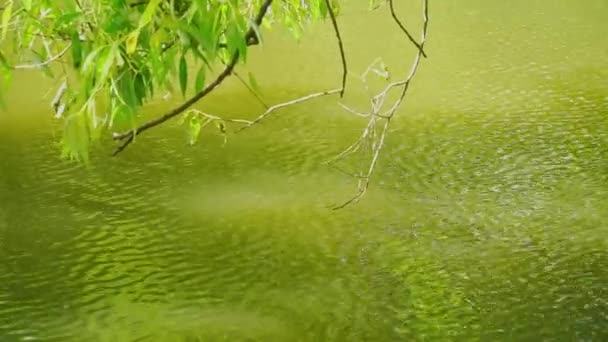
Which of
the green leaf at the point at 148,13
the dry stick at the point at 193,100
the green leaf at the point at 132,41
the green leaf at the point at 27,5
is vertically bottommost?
the dry stick at the point at 193,100

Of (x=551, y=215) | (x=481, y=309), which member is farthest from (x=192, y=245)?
(x=551, y=215)

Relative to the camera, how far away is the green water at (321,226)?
405cm

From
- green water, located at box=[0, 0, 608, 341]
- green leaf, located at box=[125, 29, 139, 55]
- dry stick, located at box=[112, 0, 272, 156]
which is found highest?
green leaf, located at box=[125, 29, 139, 55]

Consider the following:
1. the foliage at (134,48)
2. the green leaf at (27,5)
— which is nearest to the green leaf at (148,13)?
the foliage at (134,48)

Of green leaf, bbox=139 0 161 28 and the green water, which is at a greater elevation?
green leaf, bbox=139 0 161 28

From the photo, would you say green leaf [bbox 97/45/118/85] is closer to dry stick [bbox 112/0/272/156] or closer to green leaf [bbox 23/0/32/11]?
dry stick [bbox 112/0/272/156]

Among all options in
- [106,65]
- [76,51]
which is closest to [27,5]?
[76,51]

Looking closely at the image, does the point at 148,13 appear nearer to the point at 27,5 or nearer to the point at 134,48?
the point at 134,48

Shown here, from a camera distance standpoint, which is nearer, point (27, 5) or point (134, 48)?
point (134, 48)

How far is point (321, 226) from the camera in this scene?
5008mm

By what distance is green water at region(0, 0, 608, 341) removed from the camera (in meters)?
4.05

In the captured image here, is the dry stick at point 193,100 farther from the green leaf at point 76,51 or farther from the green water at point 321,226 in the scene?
the green water at point 321,226

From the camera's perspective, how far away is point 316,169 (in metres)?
5.87

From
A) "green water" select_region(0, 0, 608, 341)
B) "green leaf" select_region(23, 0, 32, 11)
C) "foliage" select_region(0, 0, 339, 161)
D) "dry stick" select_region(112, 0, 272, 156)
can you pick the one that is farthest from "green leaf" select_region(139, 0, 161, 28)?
"green water" select_region(0, 0, 608, 341)
